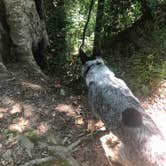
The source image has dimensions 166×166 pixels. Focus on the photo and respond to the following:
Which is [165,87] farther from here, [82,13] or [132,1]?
[82,13]

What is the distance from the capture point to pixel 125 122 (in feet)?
13.4

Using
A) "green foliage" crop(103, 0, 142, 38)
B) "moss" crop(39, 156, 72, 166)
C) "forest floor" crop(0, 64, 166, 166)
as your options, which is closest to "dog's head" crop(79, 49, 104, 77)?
"forest floor" crop(0, 64, 166, 166)

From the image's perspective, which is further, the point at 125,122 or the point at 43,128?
the point at 43,128

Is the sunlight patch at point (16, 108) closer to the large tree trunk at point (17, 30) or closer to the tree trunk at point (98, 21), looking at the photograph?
the large tree trunk at point (17, 30)

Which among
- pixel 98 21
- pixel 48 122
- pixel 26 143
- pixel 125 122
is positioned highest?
pixel 98 21

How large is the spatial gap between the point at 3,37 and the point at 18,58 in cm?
52

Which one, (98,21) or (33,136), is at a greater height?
(98,21)

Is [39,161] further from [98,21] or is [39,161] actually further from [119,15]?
[119,15]

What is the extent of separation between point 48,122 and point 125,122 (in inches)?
66.7

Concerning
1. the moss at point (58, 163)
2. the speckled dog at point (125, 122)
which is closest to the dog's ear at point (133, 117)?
the speckled dog at point (125, 122)

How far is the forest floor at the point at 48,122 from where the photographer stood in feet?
16.0

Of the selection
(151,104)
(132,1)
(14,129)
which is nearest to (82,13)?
(132,1)

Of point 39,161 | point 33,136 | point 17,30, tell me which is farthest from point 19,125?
point 17,30

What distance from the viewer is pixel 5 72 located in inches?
263
